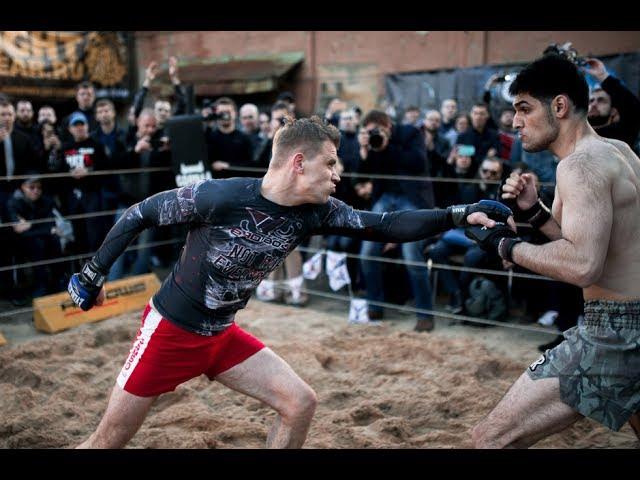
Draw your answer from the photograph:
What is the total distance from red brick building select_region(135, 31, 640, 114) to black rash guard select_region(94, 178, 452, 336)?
814cm

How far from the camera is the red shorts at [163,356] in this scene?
2.84 meters

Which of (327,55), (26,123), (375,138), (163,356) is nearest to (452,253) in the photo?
(375,138)

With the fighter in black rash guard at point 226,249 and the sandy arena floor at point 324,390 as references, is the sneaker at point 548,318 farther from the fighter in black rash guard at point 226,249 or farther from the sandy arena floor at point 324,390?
the fighter in black rash guard at point 226,249

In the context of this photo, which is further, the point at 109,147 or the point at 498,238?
the point at 109,147

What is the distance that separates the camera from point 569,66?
2.71 metres

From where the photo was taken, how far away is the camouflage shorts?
100 inches

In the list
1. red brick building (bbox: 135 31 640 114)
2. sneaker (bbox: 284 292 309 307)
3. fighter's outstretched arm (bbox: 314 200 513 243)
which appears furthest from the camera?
red brick building (bbox: 135 31 640 114)

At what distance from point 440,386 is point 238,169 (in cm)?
349

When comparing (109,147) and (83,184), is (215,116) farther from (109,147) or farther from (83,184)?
(83,184)

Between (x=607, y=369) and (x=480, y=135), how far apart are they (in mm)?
5128

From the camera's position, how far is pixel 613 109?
5.11 meters

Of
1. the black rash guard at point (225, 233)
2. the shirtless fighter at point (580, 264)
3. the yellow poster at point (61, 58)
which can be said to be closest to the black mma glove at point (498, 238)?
the shirtless fighter at point (580, 264)

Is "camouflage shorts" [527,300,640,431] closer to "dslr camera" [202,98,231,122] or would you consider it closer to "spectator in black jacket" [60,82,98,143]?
"dslr camera" [202,98,231,122]

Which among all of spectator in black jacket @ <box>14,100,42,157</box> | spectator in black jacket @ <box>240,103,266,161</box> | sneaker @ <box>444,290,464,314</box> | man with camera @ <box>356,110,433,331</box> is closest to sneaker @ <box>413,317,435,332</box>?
man with camera @ <box>356,110,433,331</box>
